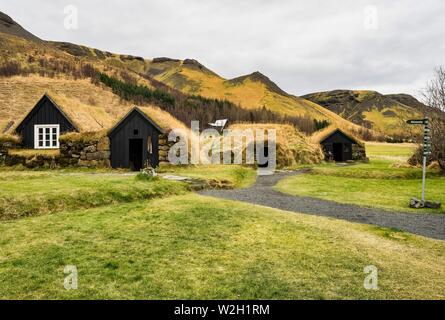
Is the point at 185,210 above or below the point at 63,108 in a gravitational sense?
below

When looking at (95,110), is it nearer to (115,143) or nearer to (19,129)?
(19,129)

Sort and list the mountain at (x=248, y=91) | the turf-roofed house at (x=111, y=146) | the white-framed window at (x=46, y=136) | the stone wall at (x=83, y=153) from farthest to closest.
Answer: the mountain at (x=248, y=91) < the white-framed window at (x=46, y=136) < the stone wall at (x=83, y=153) < the turf-roofed house at (x=111, y=146)

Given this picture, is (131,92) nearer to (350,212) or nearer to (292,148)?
(292,148)

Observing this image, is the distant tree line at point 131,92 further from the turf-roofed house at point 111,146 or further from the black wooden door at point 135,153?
the turf-roofed house at point 111,146

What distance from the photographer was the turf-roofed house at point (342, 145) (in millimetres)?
47656

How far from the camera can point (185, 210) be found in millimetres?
12961

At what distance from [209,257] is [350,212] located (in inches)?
328

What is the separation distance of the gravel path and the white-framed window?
58.4ft

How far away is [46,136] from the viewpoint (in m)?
30.1

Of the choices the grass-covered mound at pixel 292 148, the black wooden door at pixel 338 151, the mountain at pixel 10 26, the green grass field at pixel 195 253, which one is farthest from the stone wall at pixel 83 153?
the mountain at pixel 10 26

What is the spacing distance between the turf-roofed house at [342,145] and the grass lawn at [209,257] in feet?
122

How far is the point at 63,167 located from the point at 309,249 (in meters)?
23.5

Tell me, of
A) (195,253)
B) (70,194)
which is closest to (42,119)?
(70,194)
